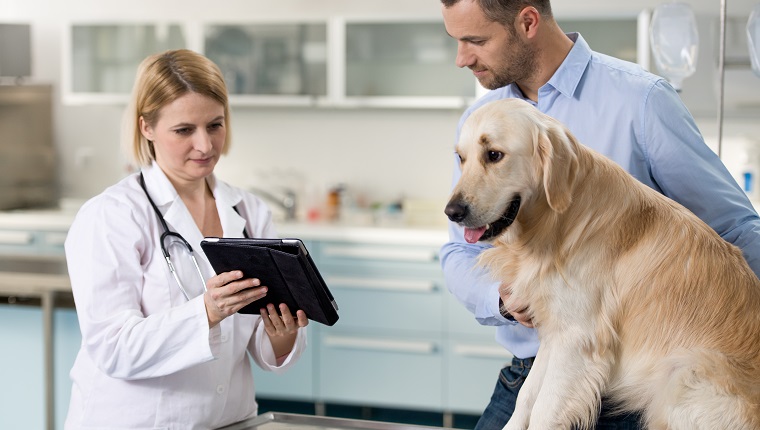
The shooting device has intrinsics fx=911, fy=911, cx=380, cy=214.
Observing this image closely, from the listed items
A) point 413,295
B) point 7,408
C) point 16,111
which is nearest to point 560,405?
point 7,408

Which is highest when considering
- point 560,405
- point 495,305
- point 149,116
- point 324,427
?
point 149,116

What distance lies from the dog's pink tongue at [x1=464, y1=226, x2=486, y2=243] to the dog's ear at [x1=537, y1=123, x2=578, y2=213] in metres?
0.13

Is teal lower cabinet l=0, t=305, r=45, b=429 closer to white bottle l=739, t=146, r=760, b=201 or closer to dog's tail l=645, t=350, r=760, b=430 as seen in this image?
dog's tail l=645, t=350, r=760, b=430

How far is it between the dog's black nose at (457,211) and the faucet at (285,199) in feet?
12.2

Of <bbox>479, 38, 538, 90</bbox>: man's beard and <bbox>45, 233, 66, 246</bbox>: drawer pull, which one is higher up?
<bbox>479, 38, 538, 90</bbox>: man's beard

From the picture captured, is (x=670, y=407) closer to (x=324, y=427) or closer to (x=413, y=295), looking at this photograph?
(x=324, y=427)

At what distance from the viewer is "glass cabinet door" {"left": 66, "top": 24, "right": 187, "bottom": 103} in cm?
542

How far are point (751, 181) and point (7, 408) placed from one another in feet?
12.3

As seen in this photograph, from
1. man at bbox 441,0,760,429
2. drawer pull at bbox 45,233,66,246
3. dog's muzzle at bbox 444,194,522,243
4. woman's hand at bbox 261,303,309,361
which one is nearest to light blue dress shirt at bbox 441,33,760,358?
man at bbox 441,0,760,429

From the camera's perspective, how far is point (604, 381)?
63.5 inches

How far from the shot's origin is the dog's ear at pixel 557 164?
5.13ft

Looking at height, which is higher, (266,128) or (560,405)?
(266,128)

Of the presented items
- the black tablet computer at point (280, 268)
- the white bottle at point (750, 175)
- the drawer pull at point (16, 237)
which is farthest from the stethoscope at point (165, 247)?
the white bottle at point (750, 175)

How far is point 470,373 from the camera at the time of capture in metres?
4.66
